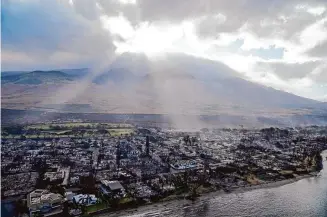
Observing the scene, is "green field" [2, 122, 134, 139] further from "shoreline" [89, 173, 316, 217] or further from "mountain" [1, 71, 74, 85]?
"mountain" [1, 71, 74, 85]

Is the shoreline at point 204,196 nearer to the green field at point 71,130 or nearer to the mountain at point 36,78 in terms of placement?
the green field at point 71,130

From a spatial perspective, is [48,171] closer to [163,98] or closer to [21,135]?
[21,135]

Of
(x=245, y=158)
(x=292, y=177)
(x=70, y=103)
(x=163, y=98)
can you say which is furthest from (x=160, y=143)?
(x=163, y=98)

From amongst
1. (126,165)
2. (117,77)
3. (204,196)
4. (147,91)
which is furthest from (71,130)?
(117,77)

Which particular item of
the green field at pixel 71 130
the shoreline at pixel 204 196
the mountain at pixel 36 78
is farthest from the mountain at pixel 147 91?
the shoreline at pixel 204 196

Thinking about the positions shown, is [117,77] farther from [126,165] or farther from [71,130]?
[126,165]
